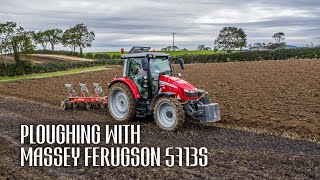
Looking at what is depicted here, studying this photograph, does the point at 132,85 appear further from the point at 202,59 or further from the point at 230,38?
the point at 230,38

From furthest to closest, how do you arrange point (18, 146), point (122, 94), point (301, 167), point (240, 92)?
point (240, 92) < point (122, 94) < point (18, 146) < point (301, 167)

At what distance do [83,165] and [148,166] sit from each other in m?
1.31

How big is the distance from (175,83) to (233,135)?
2.11 m

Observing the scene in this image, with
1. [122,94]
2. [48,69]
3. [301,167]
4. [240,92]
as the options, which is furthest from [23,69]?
[301,167]

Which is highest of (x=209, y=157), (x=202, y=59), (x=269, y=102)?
(x=202, y=59)

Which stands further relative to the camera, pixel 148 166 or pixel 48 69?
pixel 48 69

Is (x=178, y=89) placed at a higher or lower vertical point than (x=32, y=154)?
higher

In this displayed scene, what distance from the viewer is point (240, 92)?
19078 mm

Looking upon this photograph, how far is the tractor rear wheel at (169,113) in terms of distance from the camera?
10570mm

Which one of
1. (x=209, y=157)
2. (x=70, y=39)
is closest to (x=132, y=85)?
(x=209, y=157)

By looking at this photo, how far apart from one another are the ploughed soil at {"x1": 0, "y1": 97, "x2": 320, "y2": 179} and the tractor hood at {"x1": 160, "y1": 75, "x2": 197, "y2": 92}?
3.81 feet

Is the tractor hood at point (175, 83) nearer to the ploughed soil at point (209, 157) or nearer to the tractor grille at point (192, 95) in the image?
the tractor grille at point (192, 95)

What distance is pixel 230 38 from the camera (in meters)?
98.1

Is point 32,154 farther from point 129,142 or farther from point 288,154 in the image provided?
point 288,154
